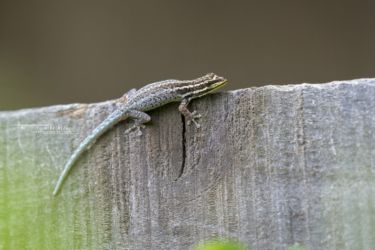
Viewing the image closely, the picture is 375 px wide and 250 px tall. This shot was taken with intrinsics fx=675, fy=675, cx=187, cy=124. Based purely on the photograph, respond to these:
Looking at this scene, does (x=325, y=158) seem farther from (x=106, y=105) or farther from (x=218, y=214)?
(x=106, y=105)

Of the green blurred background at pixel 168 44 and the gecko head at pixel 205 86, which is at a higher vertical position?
the green blurred background at pixel 168 44

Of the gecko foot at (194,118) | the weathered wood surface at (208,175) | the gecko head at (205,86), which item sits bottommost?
the weathered wood surface at (208,175)

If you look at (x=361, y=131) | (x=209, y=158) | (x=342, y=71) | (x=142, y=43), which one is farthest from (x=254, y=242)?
(x=142, y=43)

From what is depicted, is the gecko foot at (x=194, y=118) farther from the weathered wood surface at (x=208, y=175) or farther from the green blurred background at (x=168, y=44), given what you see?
the green blurred background at (x=168, y=44)

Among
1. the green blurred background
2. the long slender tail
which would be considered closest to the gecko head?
the long slender tail

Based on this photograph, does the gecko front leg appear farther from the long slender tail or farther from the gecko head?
the long slender tail

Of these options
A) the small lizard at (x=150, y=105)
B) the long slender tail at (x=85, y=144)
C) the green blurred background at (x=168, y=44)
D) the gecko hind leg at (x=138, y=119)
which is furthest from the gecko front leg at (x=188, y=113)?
the green blurred background at (x=168, y=44)

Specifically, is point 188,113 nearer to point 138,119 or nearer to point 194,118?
point 194,118
